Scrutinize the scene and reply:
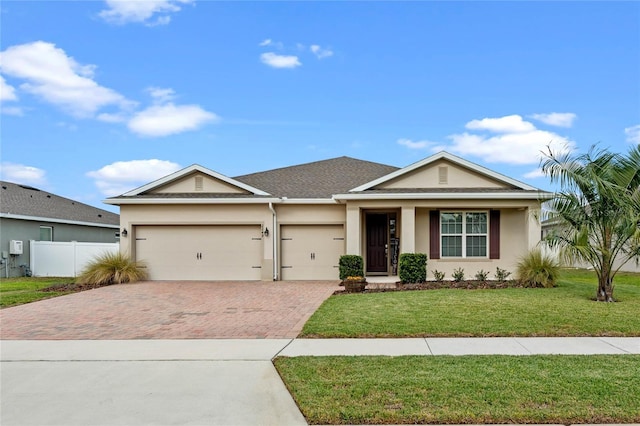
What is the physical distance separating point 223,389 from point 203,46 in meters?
13.3

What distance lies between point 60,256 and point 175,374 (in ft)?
59.2

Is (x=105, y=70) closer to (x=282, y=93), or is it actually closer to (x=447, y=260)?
(x=282, y=93)

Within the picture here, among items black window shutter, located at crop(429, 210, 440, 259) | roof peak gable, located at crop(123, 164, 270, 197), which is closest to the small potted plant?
black window shutter, located at crop(429, 210, 440, 259)

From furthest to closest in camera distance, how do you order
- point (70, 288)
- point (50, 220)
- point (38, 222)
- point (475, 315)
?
point (50, 220)
point (38, 222)
point (70, 288)
point (475, 315)

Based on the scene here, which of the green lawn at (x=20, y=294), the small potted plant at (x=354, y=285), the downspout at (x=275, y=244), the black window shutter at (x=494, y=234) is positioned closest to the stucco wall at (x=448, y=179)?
the black window shutter at (x=494, y=234)

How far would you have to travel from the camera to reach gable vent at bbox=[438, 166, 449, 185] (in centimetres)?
1638

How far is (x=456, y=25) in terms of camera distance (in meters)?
15.2

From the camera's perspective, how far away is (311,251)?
17.4 metres

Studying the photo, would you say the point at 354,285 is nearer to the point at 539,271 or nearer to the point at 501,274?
the point at 501,274

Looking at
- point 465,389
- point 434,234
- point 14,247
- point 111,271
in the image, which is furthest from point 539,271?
point 14,247

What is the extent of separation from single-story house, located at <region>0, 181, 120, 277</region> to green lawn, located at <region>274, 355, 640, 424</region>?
19.5m

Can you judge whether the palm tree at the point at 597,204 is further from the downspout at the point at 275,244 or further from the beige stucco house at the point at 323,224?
the downspout at the point at 275,244

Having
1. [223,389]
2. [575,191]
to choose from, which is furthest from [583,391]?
[575,191]

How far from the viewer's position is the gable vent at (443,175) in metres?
16.4
